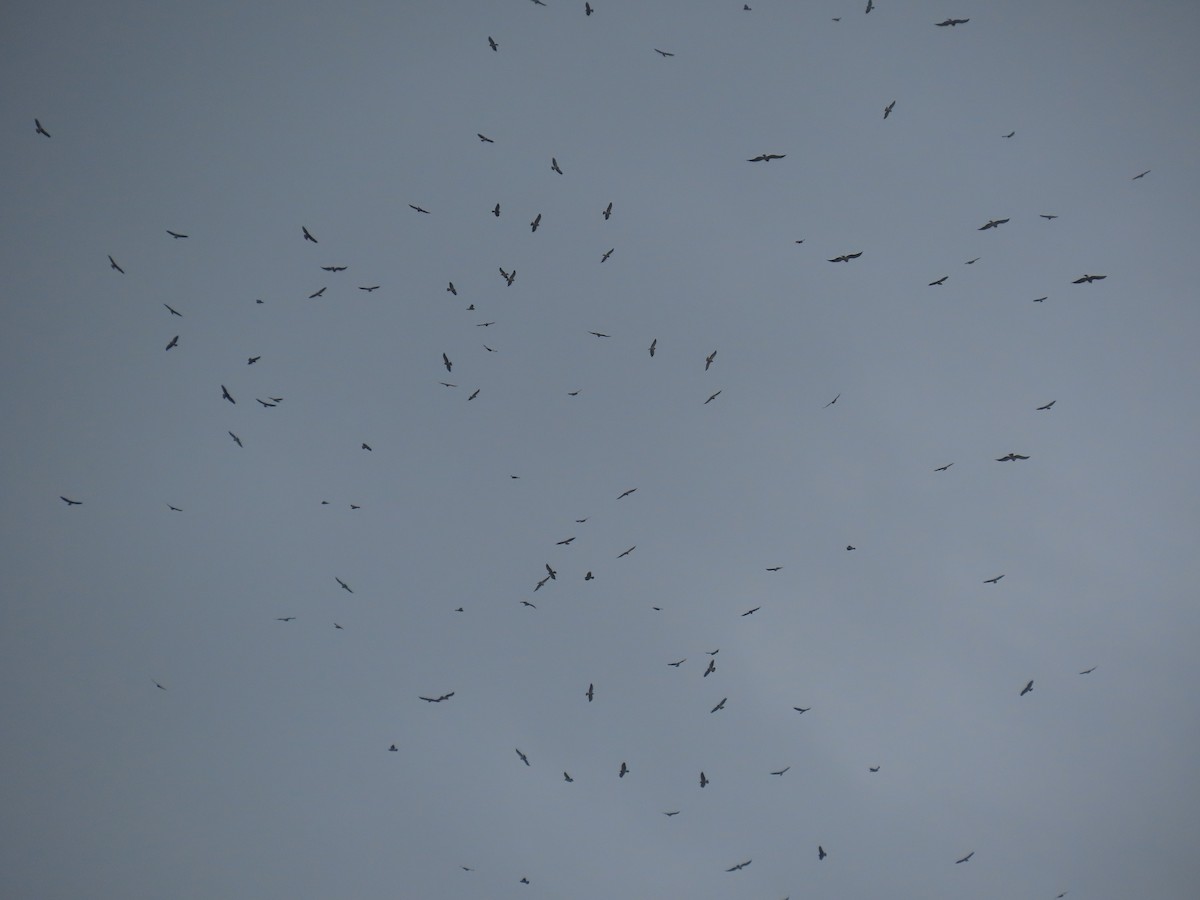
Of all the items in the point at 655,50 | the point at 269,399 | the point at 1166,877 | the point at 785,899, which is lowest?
the point at 1166,877

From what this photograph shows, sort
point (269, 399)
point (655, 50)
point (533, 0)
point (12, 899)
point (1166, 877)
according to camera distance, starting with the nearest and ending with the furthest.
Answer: point (655, 50) → point (533, 0) → point (269, 399) → point (12, 899) → point (1166, 877)

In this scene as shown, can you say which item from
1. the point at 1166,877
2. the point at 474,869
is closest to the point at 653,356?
the point at 474,869

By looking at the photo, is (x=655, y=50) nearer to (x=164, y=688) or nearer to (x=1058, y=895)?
(x=164, y=688)

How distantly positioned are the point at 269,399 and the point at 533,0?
123 feet

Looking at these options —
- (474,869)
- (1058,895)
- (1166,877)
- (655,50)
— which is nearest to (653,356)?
(655,50)

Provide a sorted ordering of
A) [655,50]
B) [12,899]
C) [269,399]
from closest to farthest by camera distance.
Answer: [655,50] < [269,399] < [12,899]

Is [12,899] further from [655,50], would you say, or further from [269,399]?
[655,50]

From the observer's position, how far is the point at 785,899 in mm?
86125

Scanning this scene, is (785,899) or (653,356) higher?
(653,356)

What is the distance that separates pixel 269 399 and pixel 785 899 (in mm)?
69791

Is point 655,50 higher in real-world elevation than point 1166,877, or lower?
higher

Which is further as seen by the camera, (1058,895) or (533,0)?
(1058,895)

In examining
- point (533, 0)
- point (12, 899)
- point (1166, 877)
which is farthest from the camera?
point (1166, 877)

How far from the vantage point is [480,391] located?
7150 centimetres
